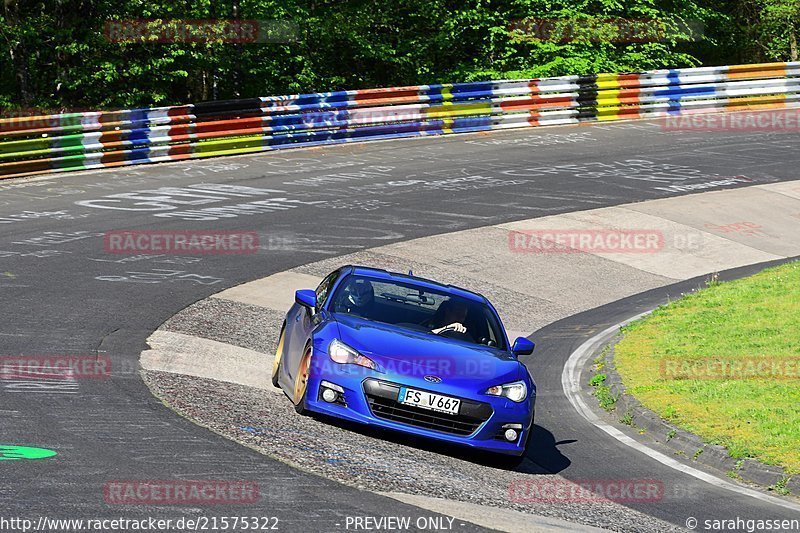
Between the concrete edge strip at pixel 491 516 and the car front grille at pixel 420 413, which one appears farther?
the car front grille at pixel 420 413

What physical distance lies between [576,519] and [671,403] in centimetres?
414

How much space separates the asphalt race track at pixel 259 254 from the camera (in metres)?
7.89

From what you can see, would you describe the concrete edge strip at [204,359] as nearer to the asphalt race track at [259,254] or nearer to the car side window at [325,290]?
the asphalt race track at [259,254]

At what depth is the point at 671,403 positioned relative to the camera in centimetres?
1215

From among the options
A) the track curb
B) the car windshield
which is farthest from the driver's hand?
the track curb

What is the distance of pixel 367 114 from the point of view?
92.1 feet

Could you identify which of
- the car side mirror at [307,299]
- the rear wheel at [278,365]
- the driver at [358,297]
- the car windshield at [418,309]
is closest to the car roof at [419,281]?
the car windshield at [418,309]

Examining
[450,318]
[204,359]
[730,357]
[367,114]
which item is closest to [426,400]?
[450,318]

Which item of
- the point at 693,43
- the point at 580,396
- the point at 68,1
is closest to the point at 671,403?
the point at 580,396

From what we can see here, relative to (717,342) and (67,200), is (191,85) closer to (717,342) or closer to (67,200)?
(67,200)

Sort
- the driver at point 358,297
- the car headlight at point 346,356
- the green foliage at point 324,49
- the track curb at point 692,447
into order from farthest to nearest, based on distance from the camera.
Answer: the green foliage at point 324,49, the driver at point 358,297, the track curb at point 692,447, the car headlight at point 346,356

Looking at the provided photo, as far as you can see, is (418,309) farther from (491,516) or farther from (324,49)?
(324,49)

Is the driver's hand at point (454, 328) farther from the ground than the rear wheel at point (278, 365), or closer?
farther from the ground

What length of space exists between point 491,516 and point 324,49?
28.1m
